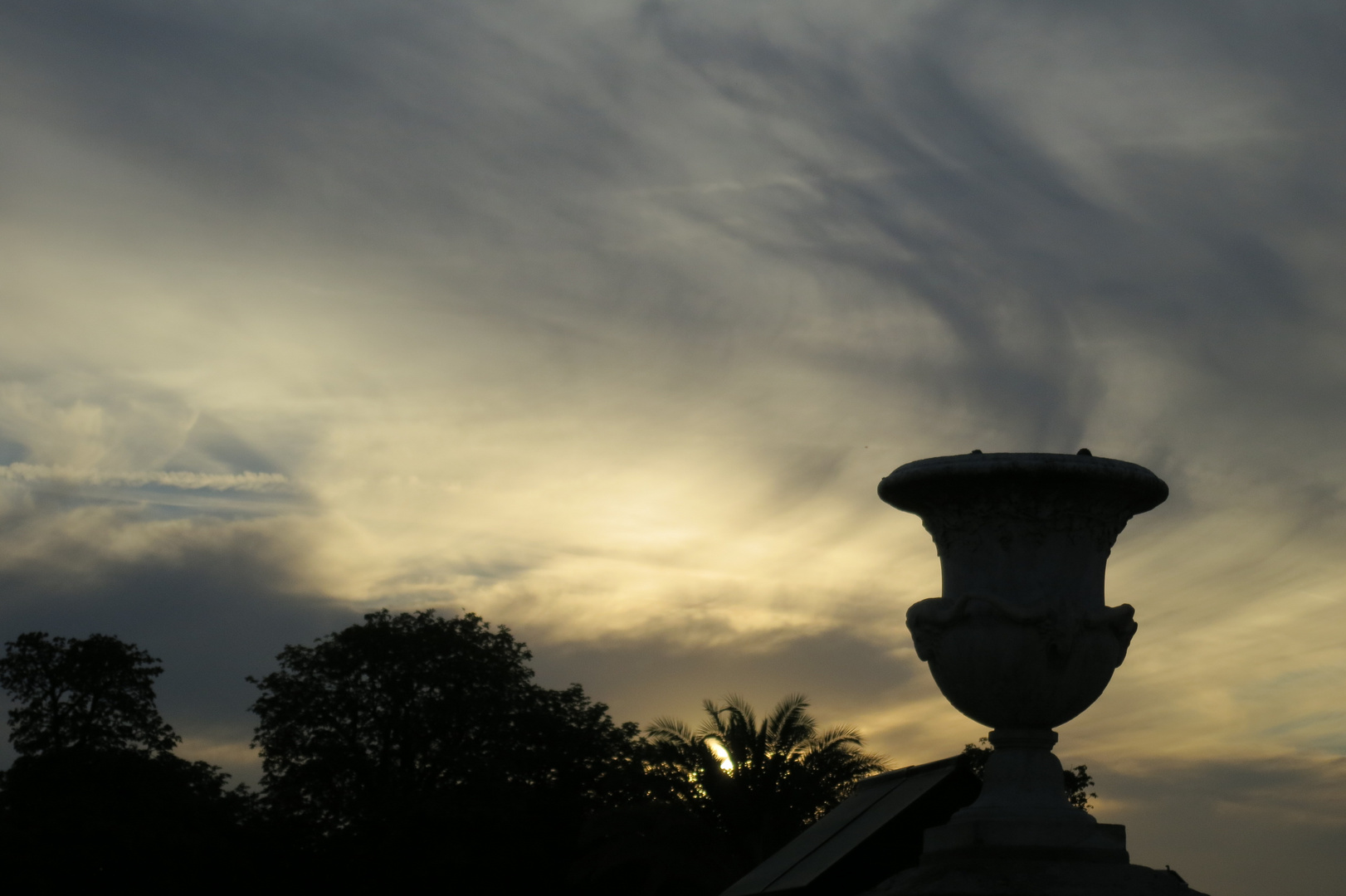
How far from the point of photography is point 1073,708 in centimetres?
627

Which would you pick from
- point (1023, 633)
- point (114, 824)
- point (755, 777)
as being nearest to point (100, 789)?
point (114, 824)

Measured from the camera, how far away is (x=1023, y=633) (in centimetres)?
618

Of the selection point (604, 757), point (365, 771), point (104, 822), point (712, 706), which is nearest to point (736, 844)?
point (712, 706)

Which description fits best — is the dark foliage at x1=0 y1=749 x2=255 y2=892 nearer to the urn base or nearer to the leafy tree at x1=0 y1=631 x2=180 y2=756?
the leafy tree at x1=0 y1=631 x2=180 y2=756

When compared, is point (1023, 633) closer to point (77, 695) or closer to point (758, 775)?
point (758, 775)

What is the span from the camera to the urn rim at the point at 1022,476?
246 inches

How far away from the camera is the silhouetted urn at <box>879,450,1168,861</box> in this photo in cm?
615

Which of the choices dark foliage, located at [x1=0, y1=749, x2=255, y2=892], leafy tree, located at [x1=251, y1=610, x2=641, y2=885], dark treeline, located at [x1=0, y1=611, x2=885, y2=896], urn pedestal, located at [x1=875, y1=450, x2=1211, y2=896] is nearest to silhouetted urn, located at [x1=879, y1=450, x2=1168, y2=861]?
urn pedestal, located at [x1=875, y1=450, x2=1211, y2=896]

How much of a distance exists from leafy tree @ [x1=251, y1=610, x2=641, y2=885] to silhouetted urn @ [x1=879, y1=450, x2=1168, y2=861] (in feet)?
76.4

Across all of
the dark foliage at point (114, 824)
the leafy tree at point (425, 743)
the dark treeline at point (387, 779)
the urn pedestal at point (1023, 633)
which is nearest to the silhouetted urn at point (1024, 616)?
the urn pedestal at point (1023, 633)

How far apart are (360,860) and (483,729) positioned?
15.4 feet

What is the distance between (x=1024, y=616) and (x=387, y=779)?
1097 inches

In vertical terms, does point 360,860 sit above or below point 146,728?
below

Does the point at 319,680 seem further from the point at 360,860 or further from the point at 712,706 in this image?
the point at 712,706
